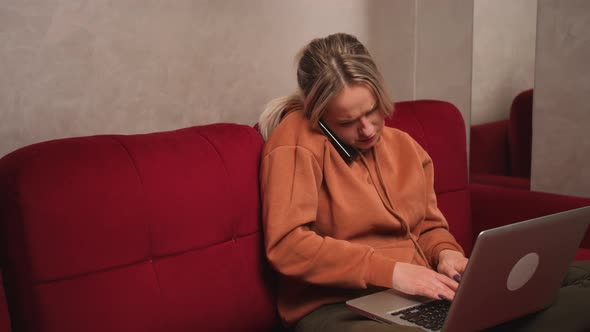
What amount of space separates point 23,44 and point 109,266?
0.58 metres

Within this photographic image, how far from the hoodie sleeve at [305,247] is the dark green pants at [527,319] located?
76 mm

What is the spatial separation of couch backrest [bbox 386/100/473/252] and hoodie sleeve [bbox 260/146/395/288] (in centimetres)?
59

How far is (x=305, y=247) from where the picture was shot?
143cm

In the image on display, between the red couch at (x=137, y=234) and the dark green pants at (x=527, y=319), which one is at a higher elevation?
the red couch at (x=137, y=234)

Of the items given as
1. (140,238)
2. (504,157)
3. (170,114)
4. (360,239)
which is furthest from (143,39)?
(504,157)

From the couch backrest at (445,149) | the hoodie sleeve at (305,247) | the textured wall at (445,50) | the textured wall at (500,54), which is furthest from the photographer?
the textured wall at (445,50)

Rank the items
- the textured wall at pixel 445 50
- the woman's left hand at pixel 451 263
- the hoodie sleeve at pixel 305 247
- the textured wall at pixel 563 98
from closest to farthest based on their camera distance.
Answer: the hoodie sleeve at pixel 305 247, the woman's left hand at pixel 451 263, the textured wall at pixel 563 98, the textured wall at pixel 445 50

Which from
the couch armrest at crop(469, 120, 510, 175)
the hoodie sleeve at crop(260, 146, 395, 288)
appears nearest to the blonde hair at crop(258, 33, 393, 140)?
the hoodie sleeve at crop(260, 146, 395, 288)

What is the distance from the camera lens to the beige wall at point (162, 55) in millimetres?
1522

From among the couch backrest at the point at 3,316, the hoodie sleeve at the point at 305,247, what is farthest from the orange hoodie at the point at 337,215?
the couch backrest at the point at 3,316

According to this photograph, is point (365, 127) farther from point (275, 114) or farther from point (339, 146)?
point (275, 114)

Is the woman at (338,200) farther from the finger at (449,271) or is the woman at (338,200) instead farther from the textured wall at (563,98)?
the textured wall at (563,98)

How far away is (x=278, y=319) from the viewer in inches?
62.7

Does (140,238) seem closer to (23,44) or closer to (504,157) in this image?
(23,44)
